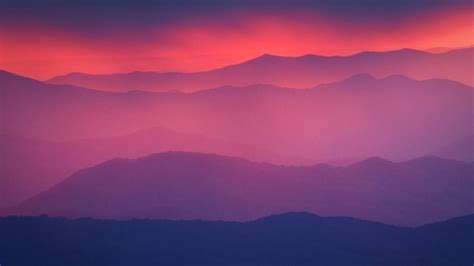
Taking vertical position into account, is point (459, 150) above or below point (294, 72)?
below

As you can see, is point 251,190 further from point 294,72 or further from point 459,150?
point 459,150

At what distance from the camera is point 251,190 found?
3227mm

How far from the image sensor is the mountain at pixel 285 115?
10.7 feet

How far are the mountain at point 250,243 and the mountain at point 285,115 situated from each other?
44 cm

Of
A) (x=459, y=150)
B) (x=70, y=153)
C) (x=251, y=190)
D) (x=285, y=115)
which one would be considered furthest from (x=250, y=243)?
(x=459, y=150)

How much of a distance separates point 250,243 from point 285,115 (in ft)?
2.61

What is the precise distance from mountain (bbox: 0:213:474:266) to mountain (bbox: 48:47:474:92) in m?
0.82

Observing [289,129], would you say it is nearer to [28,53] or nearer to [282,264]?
[282,264]

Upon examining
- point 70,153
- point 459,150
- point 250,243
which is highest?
point 459,150

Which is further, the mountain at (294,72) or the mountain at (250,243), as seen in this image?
the mountain at (294,72)

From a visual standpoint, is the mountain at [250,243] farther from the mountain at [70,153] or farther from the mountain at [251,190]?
the mountain at [70,153]

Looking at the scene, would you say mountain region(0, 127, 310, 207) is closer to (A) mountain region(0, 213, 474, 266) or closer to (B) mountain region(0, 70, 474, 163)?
(B) mountain region(0, 70, 474, 163)

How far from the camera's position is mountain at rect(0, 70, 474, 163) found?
3.26 m

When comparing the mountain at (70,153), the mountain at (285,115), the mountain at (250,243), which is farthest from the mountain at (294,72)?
the mountain at (250,243)
